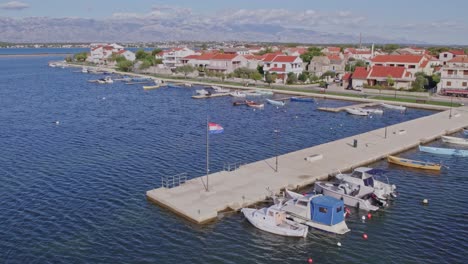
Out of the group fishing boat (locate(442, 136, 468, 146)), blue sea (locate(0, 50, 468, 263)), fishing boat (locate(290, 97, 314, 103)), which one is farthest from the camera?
fishing boat (locate(290, 97, 314, 103))

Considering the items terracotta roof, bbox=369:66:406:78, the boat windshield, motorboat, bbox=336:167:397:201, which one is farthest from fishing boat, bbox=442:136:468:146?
terracotta roof, bbox=369:66:406:78

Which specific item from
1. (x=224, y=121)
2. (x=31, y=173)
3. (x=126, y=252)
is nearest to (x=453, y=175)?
(x=126, y=252)

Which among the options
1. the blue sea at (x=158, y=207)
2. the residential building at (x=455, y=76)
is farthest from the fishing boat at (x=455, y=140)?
the residential building at (x=455, y=76)

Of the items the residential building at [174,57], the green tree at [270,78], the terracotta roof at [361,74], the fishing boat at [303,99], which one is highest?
the residential building at [174,57]

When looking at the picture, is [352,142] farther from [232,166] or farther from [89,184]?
A: [89,184]

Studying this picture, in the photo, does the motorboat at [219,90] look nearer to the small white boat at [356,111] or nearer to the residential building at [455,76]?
the small white boat at [356,111]

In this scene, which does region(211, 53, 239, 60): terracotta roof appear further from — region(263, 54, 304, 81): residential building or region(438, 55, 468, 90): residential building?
region(438, 55, 468, 90): residential building
